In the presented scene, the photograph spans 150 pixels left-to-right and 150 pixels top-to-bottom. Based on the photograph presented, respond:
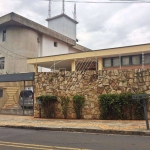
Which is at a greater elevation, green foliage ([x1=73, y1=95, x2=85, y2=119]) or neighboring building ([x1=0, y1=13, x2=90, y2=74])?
neighboring building ([x1=0, y1=13, x2=90, y2=74])

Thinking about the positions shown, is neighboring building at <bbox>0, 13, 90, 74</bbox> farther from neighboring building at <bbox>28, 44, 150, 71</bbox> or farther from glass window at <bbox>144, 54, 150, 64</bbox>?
glass window at <bbox>144, 54, 150, 64</bbox>

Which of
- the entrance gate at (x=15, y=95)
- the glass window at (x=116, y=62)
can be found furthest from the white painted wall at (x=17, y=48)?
the glass window at (x=116, y=62)

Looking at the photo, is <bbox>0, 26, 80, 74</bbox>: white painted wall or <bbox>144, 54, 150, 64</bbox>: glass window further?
<bbox>0, 26, 80, 74</bbox>: white painted wall

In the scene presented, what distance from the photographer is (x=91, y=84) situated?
42.0 ft

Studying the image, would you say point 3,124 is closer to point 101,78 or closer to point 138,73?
point 101,78

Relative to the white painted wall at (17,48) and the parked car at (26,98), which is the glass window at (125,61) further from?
the white painted wall at (17,48)


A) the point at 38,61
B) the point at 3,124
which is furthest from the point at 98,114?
the point at 38,61

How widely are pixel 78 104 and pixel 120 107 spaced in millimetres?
2393

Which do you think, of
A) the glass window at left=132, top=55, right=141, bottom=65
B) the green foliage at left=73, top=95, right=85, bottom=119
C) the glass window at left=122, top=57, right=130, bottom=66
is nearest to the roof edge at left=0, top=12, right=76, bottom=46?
the glass window at left=122, top=57, right=130, bottom=66

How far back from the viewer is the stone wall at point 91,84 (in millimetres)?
11969

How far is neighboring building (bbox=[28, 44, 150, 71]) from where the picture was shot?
1862 centimetres

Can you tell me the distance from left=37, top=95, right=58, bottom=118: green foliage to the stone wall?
342mm

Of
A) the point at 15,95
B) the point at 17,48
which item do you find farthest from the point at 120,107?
the point at 17,48

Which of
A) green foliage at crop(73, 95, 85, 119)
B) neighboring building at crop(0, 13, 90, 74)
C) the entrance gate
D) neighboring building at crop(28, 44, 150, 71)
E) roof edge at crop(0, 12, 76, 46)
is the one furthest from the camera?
neighboring building at crop(0, 13, 90, 74)
